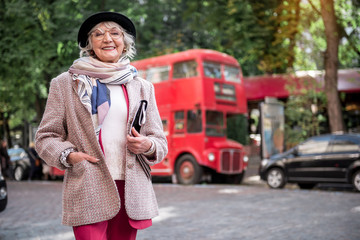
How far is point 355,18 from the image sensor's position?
16797 mm

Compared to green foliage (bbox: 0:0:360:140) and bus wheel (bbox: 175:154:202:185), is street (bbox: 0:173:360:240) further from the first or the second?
green foliage (bbox: 0:0:360:140)

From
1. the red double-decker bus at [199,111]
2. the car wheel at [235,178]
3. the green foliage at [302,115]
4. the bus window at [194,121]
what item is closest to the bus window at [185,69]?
the red double-decker bus at [199,111]

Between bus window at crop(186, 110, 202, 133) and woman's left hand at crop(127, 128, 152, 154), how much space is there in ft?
50.4

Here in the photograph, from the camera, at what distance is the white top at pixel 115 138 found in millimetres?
2766

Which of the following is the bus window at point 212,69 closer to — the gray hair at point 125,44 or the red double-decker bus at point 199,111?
the red double-decker bus at point 199,111

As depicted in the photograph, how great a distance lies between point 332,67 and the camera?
17.6m

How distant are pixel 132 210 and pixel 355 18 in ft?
50.5

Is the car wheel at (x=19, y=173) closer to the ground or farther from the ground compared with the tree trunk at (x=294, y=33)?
closer to the ground

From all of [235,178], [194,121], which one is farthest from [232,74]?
[235,178]

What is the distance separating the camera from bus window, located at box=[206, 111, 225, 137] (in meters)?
18.3

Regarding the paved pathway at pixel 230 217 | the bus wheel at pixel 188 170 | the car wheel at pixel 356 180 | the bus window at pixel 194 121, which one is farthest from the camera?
the bus window at pixel 194 121

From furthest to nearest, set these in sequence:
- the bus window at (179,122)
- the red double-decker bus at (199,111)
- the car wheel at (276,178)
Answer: the bus window at (179,122) → the red double-decker bus at (199,111) → the car wheel at (276,178)

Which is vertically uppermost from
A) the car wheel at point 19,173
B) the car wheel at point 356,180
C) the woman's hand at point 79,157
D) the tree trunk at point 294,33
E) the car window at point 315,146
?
the tree trunk at point 294,33

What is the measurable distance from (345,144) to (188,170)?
18.0ft
